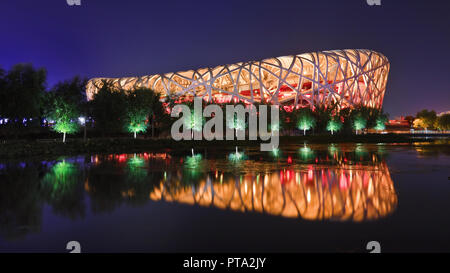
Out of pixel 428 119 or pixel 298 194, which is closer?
pixel 298 194

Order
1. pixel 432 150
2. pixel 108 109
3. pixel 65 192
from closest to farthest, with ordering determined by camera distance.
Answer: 1. pixel 65 192
2. pixel 432 150
3. pixel 108 109

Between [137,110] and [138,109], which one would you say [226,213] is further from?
[138,109]

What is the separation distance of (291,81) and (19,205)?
6503 cm

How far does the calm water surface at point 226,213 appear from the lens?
581 centimetres

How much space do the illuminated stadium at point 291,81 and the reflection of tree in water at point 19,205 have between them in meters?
53.5

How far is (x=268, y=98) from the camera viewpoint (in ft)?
217

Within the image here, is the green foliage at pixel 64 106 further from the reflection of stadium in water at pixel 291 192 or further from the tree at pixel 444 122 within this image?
the tree at pixel 444 122

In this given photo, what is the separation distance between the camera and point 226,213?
764cm

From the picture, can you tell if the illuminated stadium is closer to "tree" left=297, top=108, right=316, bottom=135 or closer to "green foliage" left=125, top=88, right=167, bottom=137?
"tree" left=297, top=108, right=316, bottom=135

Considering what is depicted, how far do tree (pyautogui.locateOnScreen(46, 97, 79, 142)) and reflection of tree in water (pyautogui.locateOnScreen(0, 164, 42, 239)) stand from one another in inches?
932

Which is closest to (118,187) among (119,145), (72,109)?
(119,145)

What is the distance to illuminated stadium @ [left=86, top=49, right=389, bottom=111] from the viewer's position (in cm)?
6662

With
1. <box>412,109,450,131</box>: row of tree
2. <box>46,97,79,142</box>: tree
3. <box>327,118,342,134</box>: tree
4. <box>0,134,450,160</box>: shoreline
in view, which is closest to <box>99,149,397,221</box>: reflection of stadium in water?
<box>0,134,450,160</box>: shoreline

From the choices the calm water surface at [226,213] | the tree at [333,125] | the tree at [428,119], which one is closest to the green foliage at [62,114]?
the calm water surface at [226,213]
